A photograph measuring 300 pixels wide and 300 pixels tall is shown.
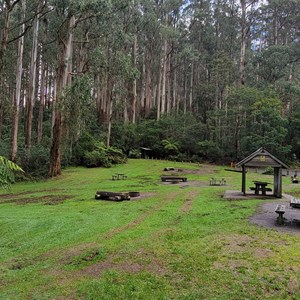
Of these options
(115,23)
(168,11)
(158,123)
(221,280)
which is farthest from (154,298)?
(168,11)

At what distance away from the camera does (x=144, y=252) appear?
7.09 metres

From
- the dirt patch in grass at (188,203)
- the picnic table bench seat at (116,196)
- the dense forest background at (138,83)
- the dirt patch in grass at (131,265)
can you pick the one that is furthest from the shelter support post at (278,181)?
the dense forest background at (138,83)

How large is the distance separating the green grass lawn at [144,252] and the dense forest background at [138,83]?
9.74 meters

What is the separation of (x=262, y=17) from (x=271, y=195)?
3488cm

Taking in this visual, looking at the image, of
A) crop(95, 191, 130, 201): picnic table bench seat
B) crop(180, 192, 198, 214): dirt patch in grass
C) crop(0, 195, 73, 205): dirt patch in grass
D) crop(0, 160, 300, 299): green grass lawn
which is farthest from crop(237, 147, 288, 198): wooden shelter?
crop(0, 195, 73, 205): dirt patch in grass

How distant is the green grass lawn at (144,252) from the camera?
5371 millimetres

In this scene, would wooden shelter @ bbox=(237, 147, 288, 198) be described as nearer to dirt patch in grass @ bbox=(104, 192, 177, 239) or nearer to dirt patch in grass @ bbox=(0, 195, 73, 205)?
dirt patch in grass @ bbox=(104, 192, 177, 239)

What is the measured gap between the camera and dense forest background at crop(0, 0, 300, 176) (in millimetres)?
22812

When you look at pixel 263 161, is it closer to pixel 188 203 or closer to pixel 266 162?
pixel 266 162

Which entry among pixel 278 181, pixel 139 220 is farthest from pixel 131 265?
pixel 278 181

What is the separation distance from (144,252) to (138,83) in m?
44.7

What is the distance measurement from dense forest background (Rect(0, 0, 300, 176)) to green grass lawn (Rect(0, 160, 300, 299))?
9.74 metres

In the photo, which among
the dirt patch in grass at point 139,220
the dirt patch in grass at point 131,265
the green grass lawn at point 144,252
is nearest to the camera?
the green grass lawn at point 144,252

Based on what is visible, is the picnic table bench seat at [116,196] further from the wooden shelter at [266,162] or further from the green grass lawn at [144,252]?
the wooden shelter at [266,162]
